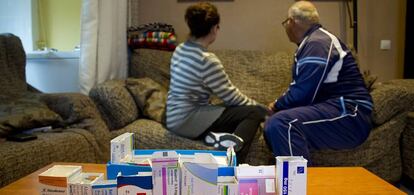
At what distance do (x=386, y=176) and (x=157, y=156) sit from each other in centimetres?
176

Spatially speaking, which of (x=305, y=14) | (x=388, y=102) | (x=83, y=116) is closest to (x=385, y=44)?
(x=388, y=102)

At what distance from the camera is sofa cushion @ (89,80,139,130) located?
239 cm

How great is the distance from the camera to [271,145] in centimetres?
214

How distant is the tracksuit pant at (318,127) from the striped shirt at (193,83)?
13.4 inches

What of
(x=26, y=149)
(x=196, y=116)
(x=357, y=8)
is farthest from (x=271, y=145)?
(x=357, y=8)

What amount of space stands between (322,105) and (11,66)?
185cm

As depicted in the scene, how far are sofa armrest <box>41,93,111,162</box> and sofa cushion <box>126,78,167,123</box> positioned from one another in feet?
0.95

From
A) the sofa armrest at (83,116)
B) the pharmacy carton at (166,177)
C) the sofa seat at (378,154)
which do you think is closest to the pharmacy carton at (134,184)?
the pharmacy carton at (166,177)

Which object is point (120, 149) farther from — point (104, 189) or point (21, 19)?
point (21, 19)

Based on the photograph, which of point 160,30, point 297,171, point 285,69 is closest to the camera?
point 297,171

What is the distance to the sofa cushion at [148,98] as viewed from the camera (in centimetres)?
253

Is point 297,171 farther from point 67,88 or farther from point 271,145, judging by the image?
point 67,88

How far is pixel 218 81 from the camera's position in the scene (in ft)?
7.31

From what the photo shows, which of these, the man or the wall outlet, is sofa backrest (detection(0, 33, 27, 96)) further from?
the wall outlet
